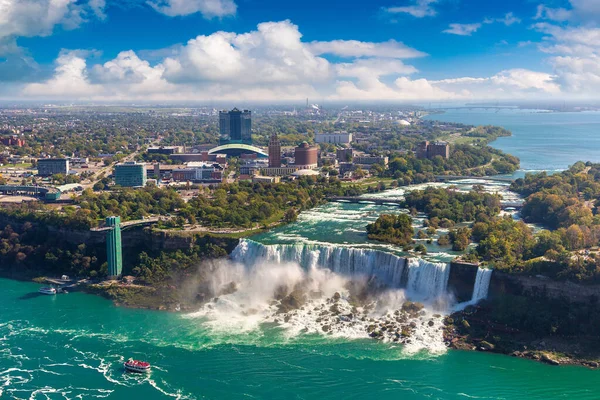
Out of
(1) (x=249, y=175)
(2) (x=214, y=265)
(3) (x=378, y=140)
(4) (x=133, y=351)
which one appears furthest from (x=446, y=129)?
(4) (x=133, y=351)

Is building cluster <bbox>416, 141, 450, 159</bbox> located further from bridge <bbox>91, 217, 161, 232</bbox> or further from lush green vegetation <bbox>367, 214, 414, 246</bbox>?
bridge <bbox>91, 217, 161, 232</bbox>

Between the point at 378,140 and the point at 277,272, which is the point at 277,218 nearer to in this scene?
the point at 277,272

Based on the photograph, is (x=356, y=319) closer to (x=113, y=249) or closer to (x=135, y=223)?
(x=113, y=249)

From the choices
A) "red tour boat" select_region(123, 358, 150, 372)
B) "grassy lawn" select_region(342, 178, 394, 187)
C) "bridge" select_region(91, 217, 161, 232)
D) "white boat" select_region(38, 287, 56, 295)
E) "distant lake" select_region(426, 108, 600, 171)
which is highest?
"distant lake" select_region(426, 108, 600, 171)

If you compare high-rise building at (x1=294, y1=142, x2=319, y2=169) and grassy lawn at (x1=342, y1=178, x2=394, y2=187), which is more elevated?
high-rise building at (x1=294, y1=142, x2=319, y2=169)

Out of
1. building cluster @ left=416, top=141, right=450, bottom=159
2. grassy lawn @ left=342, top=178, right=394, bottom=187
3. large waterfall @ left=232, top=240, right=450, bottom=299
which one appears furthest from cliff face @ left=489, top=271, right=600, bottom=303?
building cluster @ left=416, top=141, right=450, bottom=159

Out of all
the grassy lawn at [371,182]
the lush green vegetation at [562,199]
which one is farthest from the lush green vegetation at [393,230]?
the grassy lawn at [371,182]
